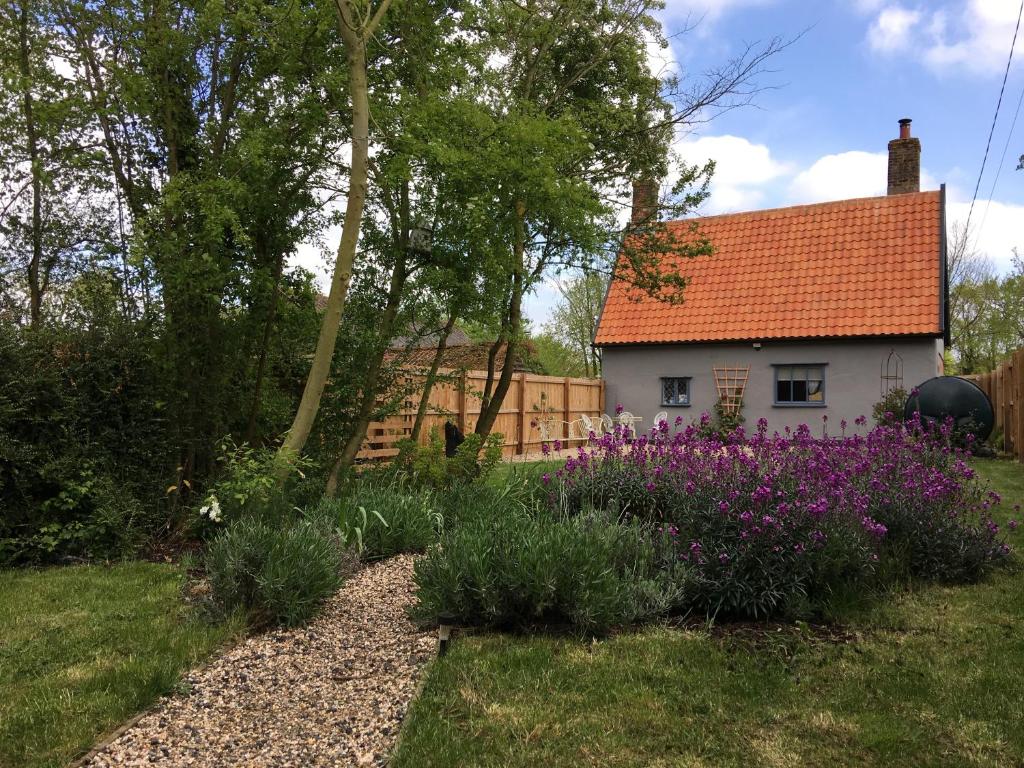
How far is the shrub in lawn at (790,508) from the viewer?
14.7ft

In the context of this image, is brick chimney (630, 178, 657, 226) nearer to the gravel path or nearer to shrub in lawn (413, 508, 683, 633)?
shrub in lawn (413, 508, 683, 633)

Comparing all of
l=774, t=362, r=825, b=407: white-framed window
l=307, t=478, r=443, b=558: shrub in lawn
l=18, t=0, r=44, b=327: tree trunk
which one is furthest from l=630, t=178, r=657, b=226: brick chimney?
l=774, t=362, r=825, b=407: white-framed window

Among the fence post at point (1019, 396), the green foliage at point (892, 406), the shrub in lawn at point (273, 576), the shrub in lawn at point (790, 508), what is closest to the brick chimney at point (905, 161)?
the green foliage at point (892, 406)

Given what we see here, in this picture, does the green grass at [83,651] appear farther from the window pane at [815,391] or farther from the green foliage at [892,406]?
the window pane at [815,391]

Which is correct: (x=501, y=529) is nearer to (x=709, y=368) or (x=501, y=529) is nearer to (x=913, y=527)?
(x=913, y=527)

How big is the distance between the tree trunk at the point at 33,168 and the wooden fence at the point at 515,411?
4.72m

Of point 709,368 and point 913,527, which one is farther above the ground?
point 709,368

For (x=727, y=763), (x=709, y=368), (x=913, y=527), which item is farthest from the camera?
(x=709, y=368)

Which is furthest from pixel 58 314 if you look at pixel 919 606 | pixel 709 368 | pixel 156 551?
pixel 709 368

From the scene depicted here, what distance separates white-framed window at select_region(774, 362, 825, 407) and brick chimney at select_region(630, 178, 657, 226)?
8.05m

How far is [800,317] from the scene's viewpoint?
18.4 meters

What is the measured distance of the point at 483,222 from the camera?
283 inches

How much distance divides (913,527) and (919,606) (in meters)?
0.83

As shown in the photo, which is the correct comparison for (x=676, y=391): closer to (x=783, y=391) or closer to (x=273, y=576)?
(x=783, y=391)
